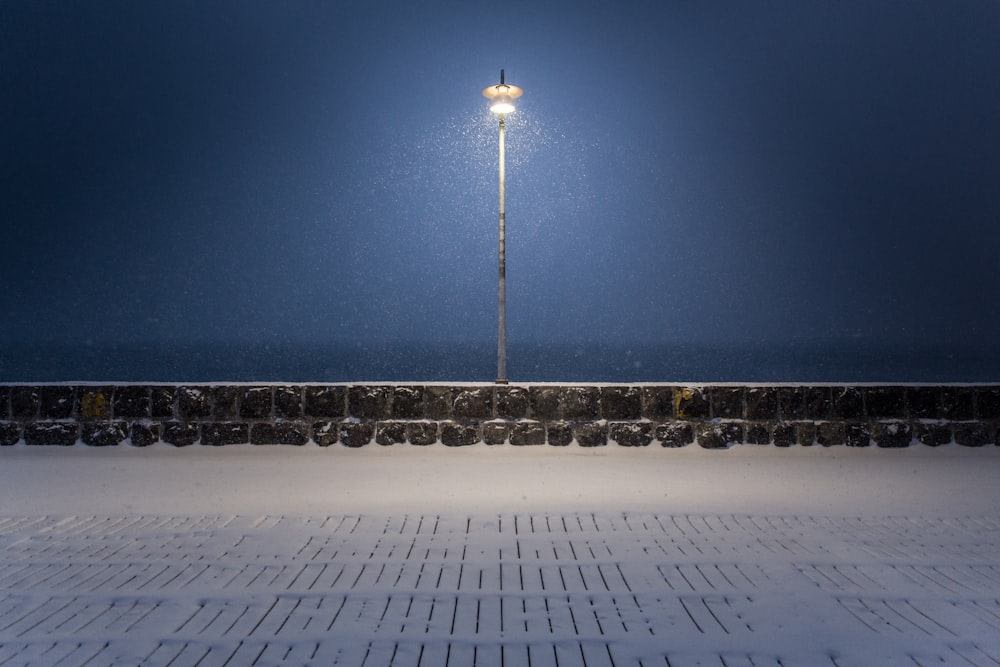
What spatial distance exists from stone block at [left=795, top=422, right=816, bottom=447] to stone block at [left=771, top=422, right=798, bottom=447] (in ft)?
0.20

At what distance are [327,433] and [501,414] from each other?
1868mm

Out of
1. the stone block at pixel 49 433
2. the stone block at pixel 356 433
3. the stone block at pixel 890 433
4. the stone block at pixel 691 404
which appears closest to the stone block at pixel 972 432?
the stone block at pixel 890 433

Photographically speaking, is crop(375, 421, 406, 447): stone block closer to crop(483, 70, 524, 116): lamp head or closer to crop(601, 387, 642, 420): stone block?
crop(601, 387, 642, 420): stone block

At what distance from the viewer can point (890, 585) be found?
3436 millimetres

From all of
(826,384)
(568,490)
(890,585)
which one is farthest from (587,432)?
(890,585)

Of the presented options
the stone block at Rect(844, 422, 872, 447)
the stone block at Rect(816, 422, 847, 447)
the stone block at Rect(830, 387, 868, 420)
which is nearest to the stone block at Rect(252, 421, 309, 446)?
the stone block at Rect(816, 422, 847, 447)

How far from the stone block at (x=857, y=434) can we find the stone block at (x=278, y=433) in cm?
581

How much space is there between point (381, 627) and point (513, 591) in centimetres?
69

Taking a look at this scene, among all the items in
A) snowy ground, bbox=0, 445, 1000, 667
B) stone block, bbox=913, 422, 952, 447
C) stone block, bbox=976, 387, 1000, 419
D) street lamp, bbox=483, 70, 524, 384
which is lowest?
snowy ground, bbox=0, 445, 1000, 667

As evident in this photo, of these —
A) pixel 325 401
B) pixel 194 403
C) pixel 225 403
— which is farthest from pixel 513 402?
pixel 194 403

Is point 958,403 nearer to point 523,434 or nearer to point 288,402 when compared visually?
point 523,434

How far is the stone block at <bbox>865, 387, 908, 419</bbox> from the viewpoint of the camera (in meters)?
7.89

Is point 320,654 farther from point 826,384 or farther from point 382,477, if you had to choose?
point 826,384

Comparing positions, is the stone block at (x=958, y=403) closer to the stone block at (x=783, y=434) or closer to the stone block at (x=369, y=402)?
the stone block at (x=783, y=434)
